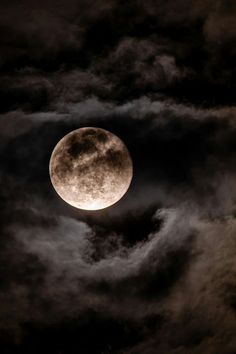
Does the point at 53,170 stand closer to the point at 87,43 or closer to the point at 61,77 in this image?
the point at 61,77

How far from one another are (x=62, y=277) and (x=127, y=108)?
2.64m

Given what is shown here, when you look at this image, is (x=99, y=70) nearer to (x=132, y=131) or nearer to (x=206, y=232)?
(x=132, y=131)

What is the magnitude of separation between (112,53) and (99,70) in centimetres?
30

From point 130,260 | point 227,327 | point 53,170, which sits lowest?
point 227,327

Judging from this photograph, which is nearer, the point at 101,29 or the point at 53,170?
the point at 53,170

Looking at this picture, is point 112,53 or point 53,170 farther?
point 112,53

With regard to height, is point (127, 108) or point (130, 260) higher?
point (127, 108)

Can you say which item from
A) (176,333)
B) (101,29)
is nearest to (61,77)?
(101,29)

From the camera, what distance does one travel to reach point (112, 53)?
14.8 feet

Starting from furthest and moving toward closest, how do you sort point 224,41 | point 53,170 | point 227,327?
1. point 227,327
2. point 224,41
3. point 53,170

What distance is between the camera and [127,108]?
4.62m

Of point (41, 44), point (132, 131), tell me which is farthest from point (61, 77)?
point (132, 131)

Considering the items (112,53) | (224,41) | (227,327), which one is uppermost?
(112,53)

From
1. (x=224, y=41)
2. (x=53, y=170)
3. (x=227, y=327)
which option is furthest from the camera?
(x=227, y=327)
